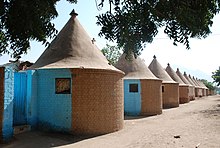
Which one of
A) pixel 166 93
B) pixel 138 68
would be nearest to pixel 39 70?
pixel 138 68

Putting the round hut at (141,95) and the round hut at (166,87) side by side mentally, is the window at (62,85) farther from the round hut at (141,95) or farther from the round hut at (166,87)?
the round hut at (166,87)

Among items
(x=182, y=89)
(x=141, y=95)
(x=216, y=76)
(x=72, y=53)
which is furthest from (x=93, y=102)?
(x=216, y=76)

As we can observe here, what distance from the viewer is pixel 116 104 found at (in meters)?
11.2

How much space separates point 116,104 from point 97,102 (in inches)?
52.2

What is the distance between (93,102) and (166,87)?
17.0 meters

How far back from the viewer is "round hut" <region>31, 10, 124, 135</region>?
9.93 meters

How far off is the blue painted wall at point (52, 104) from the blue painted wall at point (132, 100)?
8.98 m

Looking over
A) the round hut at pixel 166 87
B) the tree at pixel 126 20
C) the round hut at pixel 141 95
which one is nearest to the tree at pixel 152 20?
the tree at pixel 126 20

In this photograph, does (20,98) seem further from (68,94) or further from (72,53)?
(72,53)

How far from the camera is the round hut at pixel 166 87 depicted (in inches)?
1004

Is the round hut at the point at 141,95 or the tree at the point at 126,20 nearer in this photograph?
the tree at the point at 126,20

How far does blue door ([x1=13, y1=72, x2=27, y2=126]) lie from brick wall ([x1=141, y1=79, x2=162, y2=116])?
10415mm

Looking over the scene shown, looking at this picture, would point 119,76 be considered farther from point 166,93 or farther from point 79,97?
point 166,93

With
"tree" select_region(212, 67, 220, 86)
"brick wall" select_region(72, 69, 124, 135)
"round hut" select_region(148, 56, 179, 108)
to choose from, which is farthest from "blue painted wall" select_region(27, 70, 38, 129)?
"tree" select_region(212, 67, 220, 86)
